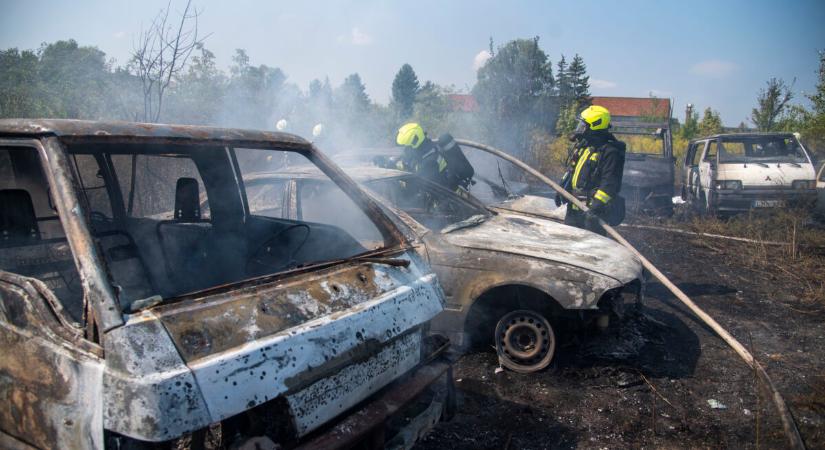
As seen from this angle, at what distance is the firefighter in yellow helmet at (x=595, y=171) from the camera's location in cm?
536

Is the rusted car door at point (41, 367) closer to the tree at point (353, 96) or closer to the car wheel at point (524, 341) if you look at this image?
the car wheel at point (524, 341)

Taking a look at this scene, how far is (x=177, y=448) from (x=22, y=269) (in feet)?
5.91

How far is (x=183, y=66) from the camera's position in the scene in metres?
7.39

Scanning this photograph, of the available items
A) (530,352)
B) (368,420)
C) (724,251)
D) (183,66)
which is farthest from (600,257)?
(183,66)

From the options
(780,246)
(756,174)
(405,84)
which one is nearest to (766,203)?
(756,174)

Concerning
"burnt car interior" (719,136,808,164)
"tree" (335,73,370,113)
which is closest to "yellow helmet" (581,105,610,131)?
"burnt car interior" (719,136,808,164)

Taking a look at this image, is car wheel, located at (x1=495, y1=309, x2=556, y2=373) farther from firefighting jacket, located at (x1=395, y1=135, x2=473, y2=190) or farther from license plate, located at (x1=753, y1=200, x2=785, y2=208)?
license plate, located at (x1=753, y1=200, x2=785, y2=208)

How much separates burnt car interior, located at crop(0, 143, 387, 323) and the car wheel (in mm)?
1393

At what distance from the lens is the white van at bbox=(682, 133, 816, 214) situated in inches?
364

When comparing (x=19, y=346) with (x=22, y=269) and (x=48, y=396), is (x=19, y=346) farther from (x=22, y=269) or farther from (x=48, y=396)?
(x=22, y=269)

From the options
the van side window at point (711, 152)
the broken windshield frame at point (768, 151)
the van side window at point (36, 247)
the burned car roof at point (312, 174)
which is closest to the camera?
the van side window at point (36, 247)

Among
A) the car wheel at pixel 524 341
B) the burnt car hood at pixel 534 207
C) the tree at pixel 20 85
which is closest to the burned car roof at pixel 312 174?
the car wheel at pixel 524 341

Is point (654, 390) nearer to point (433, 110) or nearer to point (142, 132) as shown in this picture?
point (142, 132)

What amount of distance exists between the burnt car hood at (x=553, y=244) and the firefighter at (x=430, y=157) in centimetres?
184
